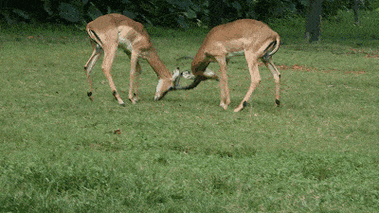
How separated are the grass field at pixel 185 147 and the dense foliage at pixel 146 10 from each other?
387 inches

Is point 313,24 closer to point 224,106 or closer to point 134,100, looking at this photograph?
point 224,106

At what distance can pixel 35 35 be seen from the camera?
18.6 meters

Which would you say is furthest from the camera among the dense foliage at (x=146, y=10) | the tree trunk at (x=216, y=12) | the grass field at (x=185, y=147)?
the tree trunk at (x=216, y=12)

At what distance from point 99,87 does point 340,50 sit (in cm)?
1132

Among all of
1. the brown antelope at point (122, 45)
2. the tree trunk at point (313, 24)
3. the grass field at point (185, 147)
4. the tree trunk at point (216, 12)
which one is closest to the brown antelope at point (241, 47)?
the grass field at point (185, 147)

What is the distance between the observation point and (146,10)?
979 inches

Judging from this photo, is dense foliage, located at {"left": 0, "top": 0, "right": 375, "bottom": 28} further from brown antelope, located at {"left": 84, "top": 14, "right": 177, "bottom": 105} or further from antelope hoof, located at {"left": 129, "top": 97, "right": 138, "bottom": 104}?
antelope hoof, located at {"left": 129, "top": 97, "right": 138, "bottom": 104}

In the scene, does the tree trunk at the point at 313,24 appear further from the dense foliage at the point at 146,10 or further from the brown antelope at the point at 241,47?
the brown antelope at the point at 241,47

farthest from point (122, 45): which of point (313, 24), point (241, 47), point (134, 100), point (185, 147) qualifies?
point (313, 24)

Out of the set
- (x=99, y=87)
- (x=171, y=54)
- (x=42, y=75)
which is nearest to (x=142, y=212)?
Result: (x=99, y=87)

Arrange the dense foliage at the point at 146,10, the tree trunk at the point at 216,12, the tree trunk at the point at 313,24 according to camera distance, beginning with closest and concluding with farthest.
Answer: the dense foliage at the point at 146,10 → the tree trunk at the point at 313,24 → the tree trunk at the point at 216,12

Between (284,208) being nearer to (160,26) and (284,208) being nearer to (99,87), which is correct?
(99,87)

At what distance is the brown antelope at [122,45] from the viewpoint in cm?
904

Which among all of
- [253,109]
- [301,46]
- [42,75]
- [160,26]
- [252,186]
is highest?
[252,186]
